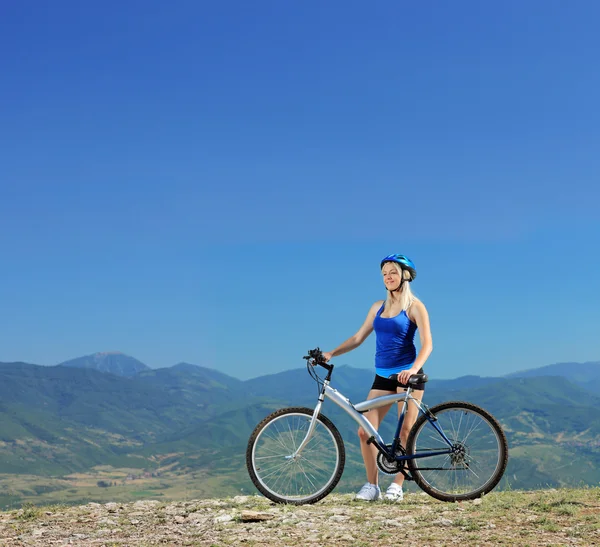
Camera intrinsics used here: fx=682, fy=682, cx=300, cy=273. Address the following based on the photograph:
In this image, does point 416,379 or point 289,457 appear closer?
point 416,379

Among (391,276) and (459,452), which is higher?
(391,276)

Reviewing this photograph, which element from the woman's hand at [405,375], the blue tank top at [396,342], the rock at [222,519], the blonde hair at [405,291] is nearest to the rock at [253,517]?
the rock at [222,519]

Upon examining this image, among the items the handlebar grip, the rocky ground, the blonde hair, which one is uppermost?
the blonde hair

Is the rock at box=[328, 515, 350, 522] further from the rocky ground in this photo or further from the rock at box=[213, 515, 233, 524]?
the rock at box=[213, 515, 233, 524]

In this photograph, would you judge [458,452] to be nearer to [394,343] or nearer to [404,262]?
[394,343]

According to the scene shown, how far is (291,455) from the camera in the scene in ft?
30.3

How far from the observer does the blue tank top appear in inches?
372

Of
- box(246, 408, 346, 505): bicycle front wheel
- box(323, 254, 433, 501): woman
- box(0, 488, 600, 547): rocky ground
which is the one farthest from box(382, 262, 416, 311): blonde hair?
box(0, 488, 600, 547): rocky ground

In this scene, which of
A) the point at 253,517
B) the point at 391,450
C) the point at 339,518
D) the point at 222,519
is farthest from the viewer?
the point at 391,450

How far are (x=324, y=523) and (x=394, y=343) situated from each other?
104 inches

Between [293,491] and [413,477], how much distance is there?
1.66 m

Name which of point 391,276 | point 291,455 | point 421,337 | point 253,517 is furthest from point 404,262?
point 253,517

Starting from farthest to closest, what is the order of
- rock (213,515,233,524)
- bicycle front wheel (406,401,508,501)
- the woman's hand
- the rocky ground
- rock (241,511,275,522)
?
bicycle front wheel (406,401,508,501) → the woman's hand → rock (213,515,233,524) → rock (241,511,275,522) → the rocky ground

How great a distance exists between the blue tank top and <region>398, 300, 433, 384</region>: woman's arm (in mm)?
144
